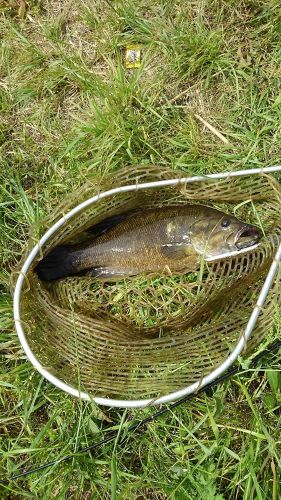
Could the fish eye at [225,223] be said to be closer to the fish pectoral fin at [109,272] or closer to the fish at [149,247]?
the fish at [149,247]

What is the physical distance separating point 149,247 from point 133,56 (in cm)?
141

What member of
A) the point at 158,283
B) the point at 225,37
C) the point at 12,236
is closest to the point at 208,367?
the point at 158,283

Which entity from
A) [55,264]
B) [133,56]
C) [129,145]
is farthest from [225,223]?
[133,56]

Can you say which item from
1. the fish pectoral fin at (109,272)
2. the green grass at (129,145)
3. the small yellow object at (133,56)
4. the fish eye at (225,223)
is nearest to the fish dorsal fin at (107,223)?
the fish pectoral fin at (109,272)

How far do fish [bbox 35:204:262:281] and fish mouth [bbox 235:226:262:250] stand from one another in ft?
0.42

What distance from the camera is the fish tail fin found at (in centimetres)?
327

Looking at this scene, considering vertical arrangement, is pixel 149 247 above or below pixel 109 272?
above

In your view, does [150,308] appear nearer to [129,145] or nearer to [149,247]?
[149,247]

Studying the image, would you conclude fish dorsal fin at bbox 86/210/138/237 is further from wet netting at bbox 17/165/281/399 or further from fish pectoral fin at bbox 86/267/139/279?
fish pectoral fin at bbox 86/267/139/279

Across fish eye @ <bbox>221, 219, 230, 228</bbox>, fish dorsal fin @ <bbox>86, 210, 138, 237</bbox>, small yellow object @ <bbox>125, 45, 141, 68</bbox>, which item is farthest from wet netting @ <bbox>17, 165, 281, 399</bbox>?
small yellow object @ <bbox>125, 45, 141, 68</bbox>

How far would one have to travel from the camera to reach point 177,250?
10.9 feet

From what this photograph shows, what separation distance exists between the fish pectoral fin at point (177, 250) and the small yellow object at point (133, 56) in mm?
1336

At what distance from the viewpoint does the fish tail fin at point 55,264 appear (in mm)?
3268

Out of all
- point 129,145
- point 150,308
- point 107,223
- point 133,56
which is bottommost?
point 150,308
